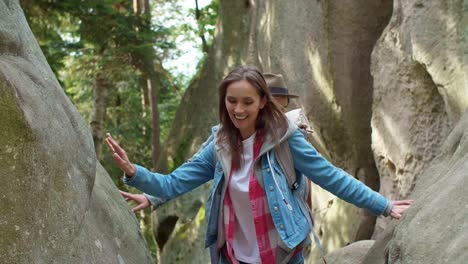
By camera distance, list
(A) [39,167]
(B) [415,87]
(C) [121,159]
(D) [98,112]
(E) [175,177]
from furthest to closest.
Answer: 1. (D) [98,112]
2. (B) [415,87]
3. (E) [175,177]
4. (C) [121,159]
5. (A) [39,167]

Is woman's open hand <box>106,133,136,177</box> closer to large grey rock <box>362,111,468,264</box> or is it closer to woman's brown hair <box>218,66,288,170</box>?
woman's brown hair <box>218,66,288,170</box>

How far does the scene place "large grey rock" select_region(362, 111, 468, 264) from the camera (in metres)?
3.03

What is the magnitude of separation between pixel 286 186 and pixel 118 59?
1050 centimetres

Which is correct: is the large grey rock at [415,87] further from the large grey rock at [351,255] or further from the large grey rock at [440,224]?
the large grey rock at [440,224]

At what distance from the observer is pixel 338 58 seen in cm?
971

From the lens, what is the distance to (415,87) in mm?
7422

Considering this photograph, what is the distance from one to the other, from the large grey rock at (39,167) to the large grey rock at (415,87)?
3881 millimetres

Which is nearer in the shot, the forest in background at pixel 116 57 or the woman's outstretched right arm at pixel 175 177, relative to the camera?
the woman's outstretched right arm at pixel 175 177

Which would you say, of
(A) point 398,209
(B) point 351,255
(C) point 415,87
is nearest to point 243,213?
(A) point 398,209

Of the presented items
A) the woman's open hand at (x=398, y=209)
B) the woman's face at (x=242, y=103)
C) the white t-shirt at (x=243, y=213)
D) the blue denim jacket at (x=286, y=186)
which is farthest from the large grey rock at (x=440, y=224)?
the woman's face at (x=242, y=103)

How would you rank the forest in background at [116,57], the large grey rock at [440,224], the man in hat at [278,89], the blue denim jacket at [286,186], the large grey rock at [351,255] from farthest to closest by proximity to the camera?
the forest in background at [116,57] → the man in hat at [278,89] → the large grey rock at [351,255] → the blue denim jacket at [286,186] → the large grey rock at [440,224]

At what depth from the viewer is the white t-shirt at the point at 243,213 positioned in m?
4.02

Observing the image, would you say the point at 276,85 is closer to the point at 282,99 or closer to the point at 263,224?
the point at 282,99

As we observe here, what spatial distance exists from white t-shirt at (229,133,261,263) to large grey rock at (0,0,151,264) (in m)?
0.75
